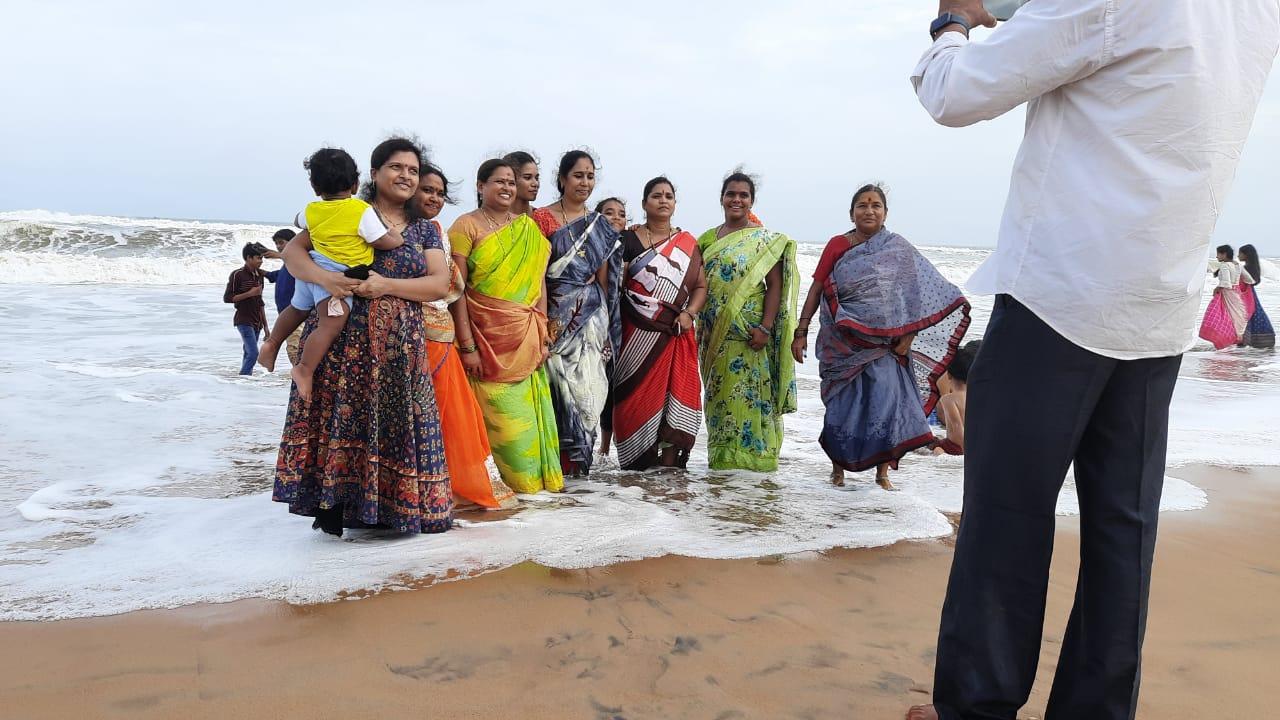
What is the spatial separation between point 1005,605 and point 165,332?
1292cm

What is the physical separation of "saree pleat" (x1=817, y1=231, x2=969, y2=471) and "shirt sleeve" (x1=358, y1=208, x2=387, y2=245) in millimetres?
2638

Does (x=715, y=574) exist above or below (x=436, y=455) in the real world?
below

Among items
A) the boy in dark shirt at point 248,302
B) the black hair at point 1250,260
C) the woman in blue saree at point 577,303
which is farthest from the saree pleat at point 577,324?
the black hair at point 1250,260

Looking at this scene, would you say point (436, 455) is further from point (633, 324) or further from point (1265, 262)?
point (1265, 262)

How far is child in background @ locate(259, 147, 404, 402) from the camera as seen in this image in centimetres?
355

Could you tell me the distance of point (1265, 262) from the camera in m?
39.1

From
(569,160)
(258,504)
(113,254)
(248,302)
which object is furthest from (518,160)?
(113,254)

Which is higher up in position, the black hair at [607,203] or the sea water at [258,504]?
the black hair at [607,203]

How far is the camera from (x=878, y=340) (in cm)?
516

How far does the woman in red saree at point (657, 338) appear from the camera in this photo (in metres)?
5.33

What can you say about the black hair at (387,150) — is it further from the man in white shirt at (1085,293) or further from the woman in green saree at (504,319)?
the man in white shirt at (1085,293)

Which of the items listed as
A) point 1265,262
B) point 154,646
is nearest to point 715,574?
point 154,646

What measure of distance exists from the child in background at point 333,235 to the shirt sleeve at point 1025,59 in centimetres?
238

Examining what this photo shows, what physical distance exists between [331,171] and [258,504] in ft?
6.01
